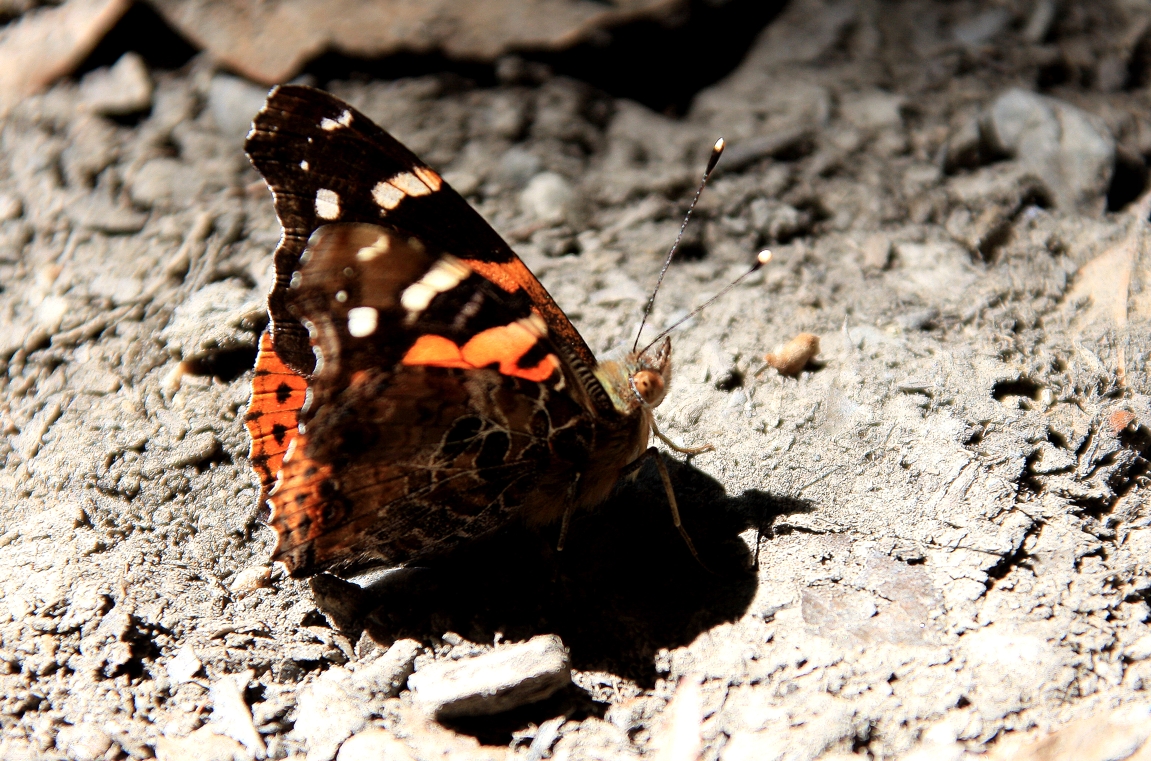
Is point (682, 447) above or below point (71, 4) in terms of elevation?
below

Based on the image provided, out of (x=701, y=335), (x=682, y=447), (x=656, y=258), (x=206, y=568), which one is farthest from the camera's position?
(x=656, y=258)

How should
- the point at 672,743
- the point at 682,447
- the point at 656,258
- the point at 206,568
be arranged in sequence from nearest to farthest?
1. the point at 672,743
2. the point at 206,568
3. the point at 682,447
4. the point at 656,258

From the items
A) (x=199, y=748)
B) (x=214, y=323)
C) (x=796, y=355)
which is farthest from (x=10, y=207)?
(x=796, y=355)

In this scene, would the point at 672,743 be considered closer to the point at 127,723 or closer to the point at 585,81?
the point at 127,723

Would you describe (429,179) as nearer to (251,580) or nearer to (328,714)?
(251,580)

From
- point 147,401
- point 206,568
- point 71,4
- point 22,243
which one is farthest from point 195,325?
point 71,4

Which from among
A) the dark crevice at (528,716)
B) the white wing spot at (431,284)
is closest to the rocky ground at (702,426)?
the dark crevice at (528,716)

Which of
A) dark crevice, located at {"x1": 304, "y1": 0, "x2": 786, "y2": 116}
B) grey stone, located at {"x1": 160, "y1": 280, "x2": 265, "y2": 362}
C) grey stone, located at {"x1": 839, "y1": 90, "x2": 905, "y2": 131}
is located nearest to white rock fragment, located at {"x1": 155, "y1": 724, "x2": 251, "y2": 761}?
grey stone, located at {"x1": 160, "y1": 280, "x2": 265, "y2": 362}
